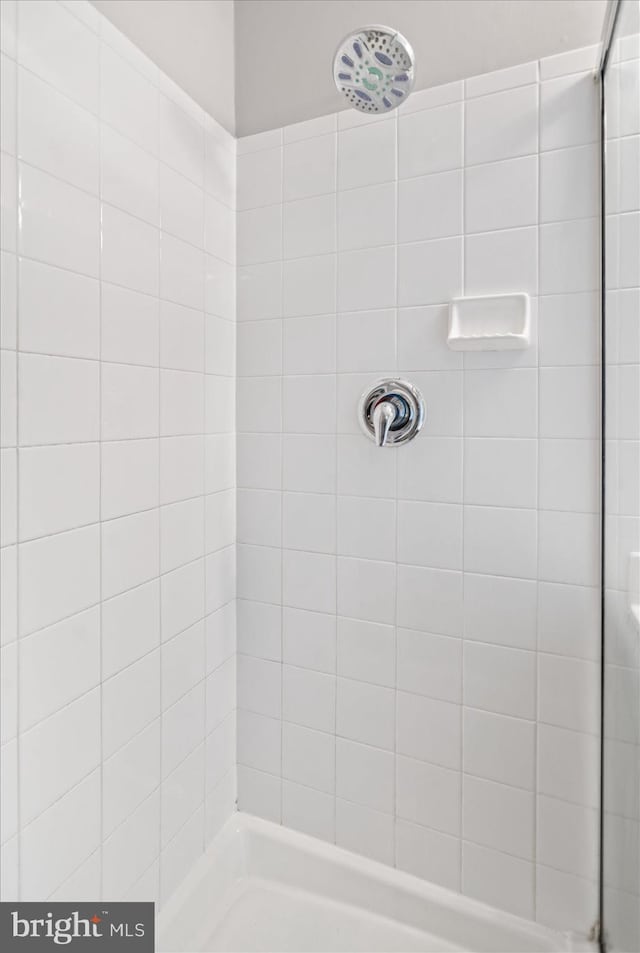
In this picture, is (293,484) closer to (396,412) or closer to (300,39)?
(396,412)

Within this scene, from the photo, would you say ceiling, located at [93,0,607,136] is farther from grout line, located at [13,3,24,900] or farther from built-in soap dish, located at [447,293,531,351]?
built-in soap dish, located at [447,293,531,351]

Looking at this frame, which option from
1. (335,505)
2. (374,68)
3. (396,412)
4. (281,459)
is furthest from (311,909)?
(374,68)

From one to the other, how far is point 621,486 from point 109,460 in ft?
3.17

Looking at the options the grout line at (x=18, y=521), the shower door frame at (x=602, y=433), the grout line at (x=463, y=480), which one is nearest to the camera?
the grout line at (x=18, y=521)

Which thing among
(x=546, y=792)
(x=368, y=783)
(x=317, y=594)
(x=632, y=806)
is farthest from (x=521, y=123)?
(x=368, y=783)

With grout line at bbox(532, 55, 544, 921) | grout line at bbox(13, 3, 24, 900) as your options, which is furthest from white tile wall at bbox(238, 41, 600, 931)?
grout line at bbox(13, 3, 24, 900)

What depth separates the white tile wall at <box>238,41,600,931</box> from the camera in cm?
122

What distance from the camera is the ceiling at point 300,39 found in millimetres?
1204

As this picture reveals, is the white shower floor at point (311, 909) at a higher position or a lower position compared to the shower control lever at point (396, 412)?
lower

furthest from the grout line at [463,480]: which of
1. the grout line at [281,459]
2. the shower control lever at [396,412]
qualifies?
the grout line at [281,459]

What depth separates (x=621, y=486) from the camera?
1022 millimetres

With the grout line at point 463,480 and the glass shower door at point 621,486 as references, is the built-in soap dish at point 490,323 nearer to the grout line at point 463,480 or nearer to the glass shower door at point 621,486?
the grout line at point 463,480

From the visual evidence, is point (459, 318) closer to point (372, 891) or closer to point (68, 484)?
point (68, 484)

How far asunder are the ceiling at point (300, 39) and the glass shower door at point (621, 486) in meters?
0.21
